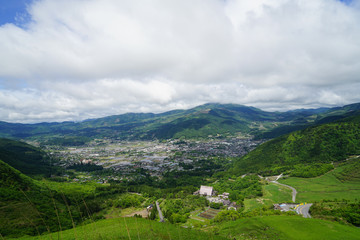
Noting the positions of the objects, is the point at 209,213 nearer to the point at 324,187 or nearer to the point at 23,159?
the point at 324,187

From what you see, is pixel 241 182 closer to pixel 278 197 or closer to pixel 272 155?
pixel 278 197

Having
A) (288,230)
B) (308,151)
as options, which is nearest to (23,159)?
(288,230)

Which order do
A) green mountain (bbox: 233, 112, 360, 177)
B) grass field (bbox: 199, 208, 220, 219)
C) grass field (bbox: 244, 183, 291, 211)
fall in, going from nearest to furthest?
1. grass field (bbox: 199, 208, 220, 219)
2. grass field (bbox: 244, 183, 291, 211)
3. green mountain (bbox: 233, 112, 360, 177)

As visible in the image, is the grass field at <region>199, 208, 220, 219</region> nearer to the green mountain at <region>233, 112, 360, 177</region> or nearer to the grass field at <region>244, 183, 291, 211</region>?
Result: the grass field at <region>244, 183, 291, 211</region>

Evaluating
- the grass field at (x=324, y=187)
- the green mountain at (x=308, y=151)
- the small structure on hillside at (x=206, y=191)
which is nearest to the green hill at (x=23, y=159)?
the small structure on hillside at (x=206, y=191)

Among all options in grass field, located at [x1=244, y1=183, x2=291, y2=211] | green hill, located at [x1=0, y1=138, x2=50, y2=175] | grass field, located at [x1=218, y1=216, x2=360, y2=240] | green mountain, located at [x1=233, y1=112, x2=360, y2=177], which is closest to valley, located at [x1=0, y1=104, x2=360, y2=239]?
grass field, located at [x1=218, y1=216, x2=360, y2=240]

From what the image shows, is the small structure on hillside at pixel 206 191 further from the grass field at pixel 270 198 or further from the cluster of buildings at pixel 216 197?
the grass field at pixel 270 198

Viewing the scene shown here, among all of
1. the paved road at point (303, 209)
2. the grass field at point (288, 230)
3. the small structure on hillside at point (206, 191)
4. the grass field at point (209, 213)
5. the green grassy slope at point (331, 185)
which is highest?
the grass field at point (288, 230)
